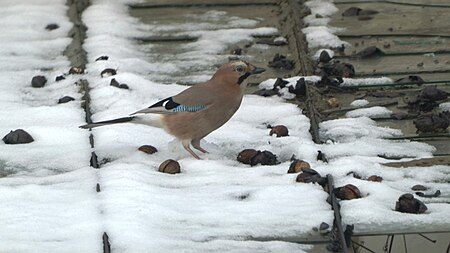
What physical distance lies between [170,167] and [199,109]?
1.33 feet

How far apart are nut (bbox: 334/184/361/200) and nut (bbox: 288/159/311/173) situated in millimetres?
356

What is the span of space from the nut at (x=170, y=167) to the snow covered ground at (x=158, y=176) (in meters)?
0.04

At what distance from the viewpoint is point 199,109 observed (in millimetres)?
6266

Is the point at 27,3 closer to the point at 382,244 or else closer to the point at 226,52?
the point at 226,52

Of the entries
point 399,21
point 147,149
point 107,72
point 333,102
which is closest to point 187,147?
point 147,149

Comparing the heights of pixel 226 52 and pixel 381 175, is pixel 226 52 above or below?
above

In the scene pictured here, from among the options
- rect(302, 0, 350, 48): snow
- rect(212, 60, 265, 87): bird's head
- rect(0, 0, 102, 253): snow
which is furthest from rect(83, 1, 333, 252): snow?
rect(302, 0, 350, 48): snow

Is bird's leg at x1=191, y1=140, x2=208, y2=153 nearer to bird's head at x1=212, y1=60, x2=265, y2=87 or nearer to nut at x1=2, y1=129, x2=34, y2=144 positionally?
bird's head at x1=212, y1=60, x2=265, y2=87

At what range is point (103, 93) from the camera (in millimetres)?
7297

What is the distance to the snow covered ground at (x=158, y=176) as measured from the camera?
5234 mm

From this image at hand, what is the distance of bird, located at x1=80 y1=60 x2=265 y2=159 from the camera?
6.28 m

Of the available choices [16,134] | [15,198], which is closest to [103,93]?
[16,134]

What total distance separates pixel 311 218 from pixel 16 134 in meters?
2.06

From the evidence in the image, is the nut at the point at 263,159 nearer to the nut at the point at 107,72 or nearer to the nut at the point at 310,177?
the nut at the point at 310,177
